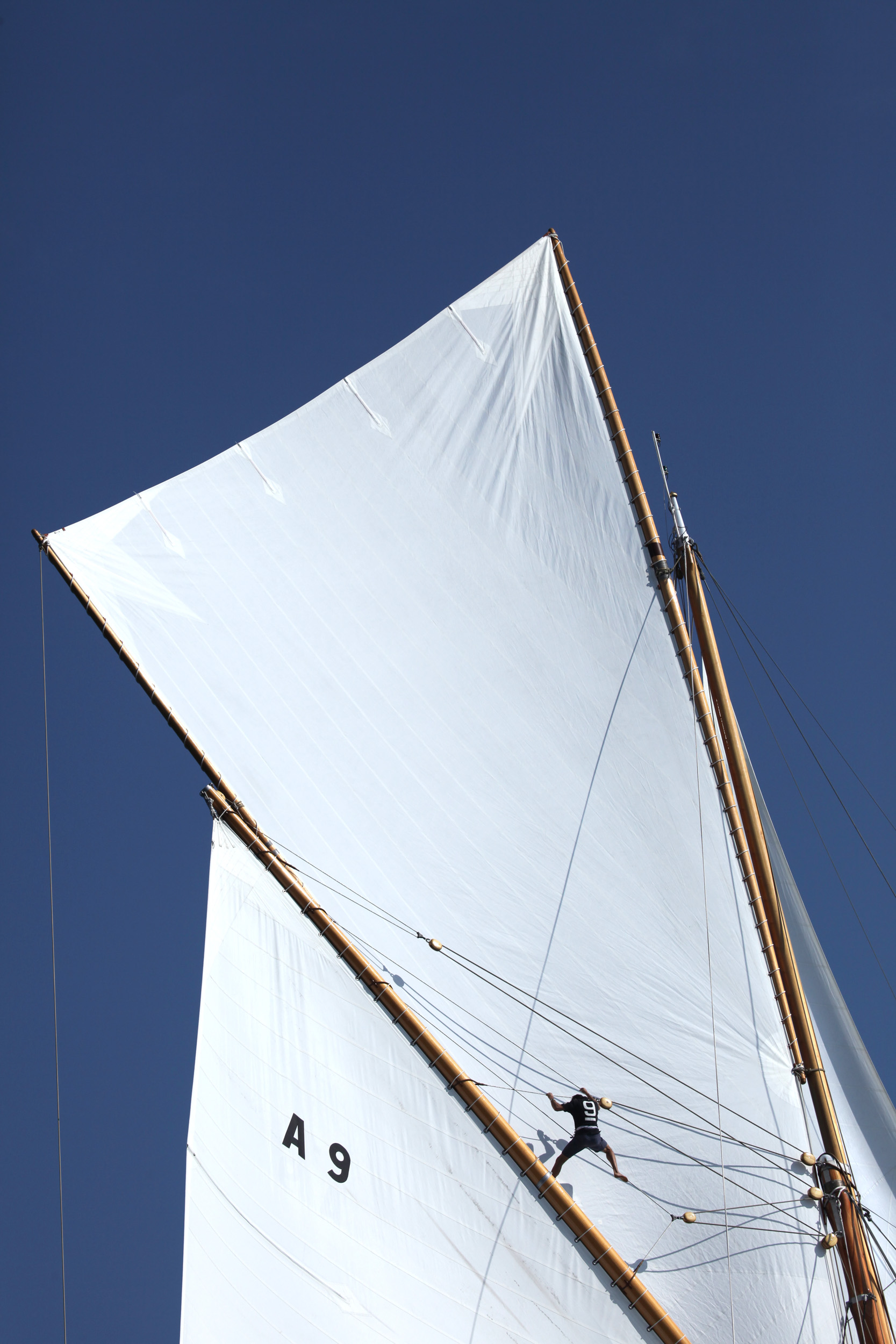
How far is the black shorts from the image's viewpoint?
12.9 m

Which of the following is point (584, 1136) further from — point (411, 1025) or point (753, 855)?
point (753, 855)

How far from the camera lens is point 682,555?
53.9 feet

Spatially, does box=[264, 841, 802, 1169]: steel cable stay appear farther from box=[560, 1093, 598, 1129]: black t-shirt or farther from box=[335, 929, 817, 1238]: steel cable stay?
box=[560, 1093, 598, 1129]: black t-shirt

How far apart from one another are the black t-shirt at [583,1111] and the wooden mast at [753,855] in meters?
2.35

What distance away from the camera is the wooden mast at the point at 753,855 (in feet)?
41.8

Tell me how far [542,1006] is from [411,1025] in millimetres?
1824

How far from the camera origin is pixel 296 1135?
12852 millimetres

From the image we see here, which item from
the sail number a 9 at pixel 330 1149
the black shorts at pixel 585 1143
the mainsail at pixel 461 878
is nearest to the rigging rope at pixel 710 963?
the mainsail at pixel 461 878

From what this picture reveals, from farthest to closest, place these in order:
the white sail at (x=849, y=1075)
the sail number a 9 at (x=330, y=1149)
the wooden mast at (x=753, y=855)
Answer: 1. the white sail at (x=849, y=1075)
2. the wooden mast at (x=753, y=855)
3. the sail number a 9 at (x=330, y=1149)

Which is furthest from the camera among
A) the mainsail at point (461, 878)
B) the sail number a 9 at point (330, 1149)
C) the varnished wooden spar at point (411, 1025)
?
the sail number a 9 at point (330, 1149)

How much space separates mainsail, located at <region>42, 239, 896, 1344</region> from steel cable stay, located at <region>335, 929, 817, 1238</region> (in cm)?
4

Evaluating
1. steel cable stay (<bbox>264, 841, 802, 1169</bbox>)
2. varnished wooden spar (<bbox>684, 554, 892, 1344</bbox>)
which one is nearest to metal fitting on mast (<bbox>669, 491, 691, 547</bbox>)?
varnished wooden spar (<bbox>684, 554, 892, 1344</bbox>)

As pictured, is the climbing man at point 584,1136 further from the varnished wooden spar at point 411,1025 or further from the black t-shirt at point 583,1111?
the varnished wooden spar at point 411,1025

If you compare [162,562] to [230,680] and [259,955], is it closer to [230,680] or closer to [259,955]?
[230,680]
